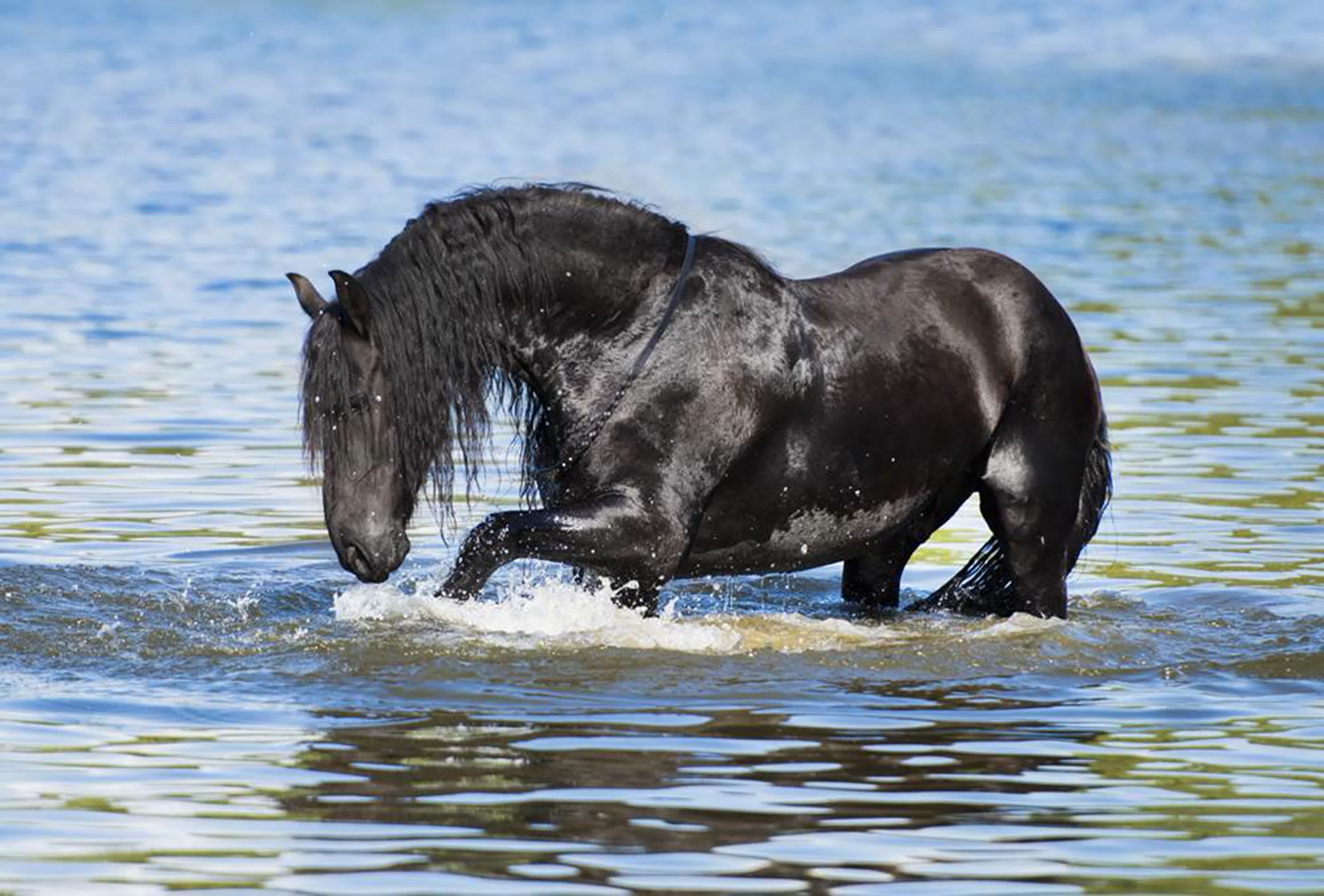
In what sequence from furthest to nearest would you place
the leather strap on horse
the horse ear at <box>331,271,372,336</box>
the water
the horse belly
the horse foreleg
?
the horse belly
the leather strap on horse
the horse foreleg
the horse ear at <box>331,271,372,336</box>
the water

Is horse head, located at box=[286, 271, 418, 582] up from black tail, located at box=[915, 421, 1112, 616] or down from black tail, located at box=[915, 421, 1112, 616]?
up

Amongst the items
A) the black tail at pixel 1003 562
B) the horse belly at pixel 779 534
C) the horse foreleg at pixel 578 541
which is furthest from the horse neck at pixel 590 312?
the black tail at pixel 1003 562

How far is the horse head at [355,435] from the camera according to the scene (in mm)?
7359

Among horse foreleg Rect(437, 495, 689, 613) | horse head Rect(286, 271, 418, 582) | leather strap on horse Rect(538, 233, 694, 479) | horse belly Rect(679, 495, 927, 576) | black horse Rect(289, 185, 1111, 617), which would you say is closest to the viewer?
horse head Rect(286, 271, 418, 582)

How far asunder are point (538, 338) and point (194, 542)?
118 inches

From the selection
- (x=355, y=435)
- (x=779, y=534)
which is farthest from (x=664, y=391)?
(x=355, y=435)

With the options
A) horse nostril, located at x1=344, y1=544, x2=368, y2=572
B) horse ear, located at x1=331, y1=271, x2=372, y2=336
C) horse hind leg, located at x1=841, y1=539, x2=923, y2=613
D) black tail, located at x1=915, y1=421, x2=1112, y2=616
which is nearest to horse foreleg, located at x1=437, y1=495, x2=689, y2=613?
horse nostril, located at x1=344, y1=544, x2=368, y2=572

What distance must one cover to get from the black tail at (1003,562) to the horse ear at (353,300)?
267cm

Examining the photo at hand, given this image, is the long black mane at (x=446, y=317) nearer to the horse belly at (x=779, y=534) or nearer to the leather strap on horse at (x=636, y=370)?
the leather strap on horse at (x=636, y=370)

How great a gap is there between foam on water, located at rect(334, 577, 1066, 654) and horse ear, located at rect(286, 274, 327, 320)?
1.03 m

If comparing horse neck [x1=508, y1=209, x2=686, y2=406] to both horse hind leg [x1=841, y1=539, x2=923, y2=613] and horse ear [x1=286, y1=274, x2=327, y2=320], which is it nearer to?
horse ear [x1=286, y1=274, x2=327, y2=320]

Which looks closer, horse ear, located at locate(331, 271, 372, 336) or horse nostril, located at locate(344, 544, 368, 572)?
horse ear, located at locate(331, 271, 372, 336)

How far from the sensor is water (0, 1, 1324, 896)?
18.6ft

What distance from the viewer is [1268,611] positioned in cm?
874
